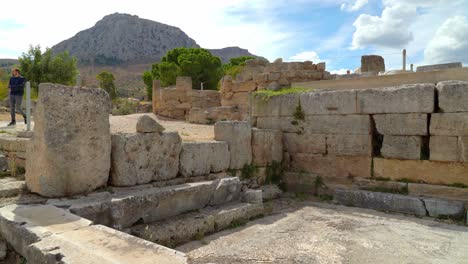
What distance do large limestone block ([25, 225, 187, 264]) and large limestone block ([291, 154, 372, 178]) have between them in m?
5.28

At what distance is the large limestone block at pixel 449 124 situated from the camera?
620 cm

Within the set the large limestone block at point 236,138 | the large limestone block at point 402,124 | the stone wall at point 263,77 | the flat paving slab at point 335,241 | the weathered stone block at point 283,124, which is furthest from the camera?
the stone wall at point 263,77

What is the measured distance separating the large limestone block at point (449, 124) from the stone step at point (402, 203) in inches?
46.1

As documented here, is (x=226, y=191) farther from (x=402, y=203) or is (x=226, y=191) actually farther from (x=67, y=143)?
(x=402, y=203)

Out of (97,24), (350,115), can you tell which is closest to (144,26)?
(97,24)

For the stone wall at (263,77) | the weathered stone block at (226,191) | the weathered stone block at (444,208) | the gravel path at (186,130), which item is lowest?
the weathered stone block at (444,208)

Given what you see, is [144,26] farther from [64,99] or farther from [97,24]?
[64,99]

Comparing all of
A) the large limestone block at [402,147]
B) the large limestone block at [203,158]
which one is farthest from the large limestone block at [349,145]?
the large limestone block at [203,158]

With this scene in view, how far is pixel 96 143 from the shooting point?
492 cm

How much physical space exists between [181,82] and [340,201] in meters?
13.1

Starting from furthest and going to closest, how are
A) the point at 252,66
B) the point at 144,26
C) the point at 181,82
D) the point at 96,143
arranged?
the point at 144,26
the point at 181,82
the point at 252,66
the point at 96,143

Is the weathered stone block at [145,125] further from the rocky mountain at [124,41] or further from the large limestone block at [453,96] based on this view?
the rocky mountain at [124,41]

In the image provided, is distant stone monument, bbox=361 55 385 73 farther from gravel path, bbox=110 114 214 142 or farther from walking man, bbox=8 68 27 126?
walking man, bbox=8 68 27 126

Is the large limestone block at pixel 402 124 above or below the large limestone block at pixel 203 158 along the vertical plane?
above
